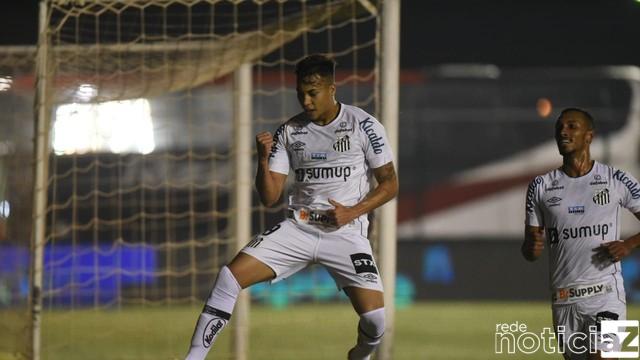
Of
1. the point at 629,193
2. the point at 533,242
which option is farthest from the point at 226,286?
the point at 629,193

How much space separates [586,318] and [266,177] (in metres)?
1.78

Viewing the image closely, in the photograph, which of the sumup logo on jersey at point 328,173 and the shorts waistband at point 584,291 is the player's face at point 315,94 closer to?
the sumup logo on jersey at point 328,173

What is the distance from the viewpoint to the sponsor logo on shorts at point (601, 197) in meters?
5.77

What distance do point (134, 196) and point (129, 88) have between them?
648cm

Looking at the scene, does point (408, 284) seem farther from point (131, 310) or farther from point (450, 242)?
point (131, 310)

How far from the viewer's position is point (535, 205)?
5.95 meters

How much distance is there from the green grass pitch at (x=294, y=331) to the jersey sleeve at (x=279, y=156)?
3.48m

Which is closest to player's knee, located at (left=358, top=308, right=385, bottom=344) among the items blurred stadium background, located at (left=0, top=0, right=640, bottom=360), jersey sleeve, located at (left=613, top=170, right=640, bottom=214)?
jersey sleeve, located at (left=613, top=170, right=640, bottom=214)

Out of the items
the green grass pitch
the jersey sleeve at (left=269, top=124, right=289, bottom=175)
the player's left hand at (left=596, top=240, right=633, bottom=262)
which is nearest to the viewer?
the player's left hand at (left=596, top=240, right=633, bottom=262)

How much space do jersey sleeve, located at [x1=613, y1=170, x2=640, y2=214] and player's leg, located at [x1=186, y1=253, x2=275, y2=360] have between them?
6.33ft

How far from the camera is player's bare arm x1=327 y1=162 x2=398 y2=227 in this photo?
5.88 meters

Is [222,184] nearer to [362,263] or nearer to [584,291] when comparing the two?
[362,263]

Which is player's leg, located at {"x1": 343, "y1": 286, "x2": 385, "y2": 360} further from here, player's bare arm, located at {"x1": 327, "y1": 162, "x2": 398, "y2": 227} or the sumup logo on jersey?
the sumup logo on jersey

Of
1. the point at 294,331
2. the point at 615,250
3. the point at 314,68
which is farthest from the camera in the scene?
the point at 294,331
